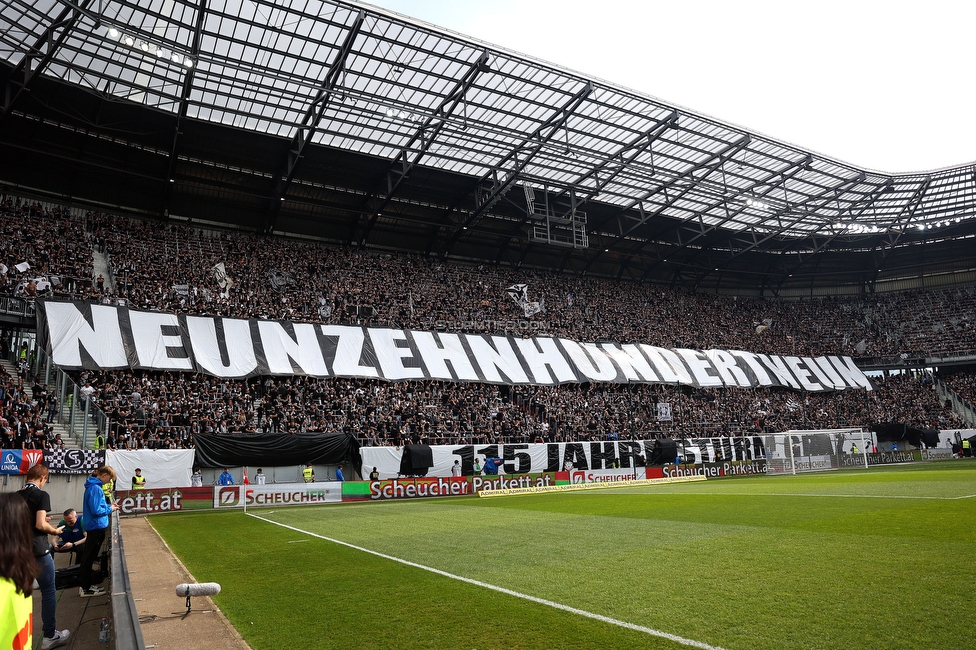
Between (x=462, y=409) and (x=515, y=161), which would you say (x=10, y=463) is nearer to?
(x=462, y=409)

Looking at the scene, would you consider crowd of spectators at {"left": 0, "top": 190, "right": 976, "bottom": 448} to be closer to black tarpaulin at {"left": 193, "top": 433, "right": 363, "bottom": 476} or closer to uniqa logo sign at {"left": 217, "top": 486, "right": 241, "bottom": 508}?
black tarpaulin at {"left": 193, "top": 433, "right": 363, "bottom": 476}

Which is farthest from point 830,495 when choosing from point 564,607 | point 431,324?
point 431,324

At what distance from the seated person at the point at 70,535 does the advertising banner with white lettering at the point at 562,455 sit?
2099 centimetres

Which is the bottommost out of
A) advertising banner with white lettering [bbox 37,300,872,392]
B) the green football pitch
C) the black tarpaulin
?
the green football pitch

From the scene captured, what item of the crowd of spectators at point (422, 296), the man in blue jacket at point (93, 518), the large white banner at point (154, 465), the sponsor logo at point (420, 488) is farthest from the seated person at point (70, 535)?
the crowd of spectators at point (422, 296)

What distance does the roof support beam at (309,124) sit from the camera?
2773cm

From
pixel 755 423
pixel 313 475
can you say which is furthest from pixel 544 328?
pixel 313 475

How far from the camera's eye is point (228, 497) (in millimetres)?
26406

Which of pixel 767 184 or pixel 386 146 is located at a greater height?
pixel 386 146

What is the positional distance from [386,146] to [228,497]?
2115 cm

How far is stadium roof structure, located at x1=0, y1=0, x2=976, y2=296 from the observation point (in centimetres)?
2747

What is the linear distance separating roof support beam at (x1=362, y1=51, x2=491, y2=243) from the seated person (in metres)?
26.0

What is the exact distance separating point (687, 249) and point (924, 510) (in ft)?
152

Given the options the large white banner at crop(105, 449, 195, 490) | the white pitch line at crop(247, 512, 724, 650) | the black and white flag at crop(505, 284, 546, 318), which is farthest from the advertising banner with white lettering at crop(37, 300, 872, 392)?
the white pitch line at crop(247, 512, 724, 650)
